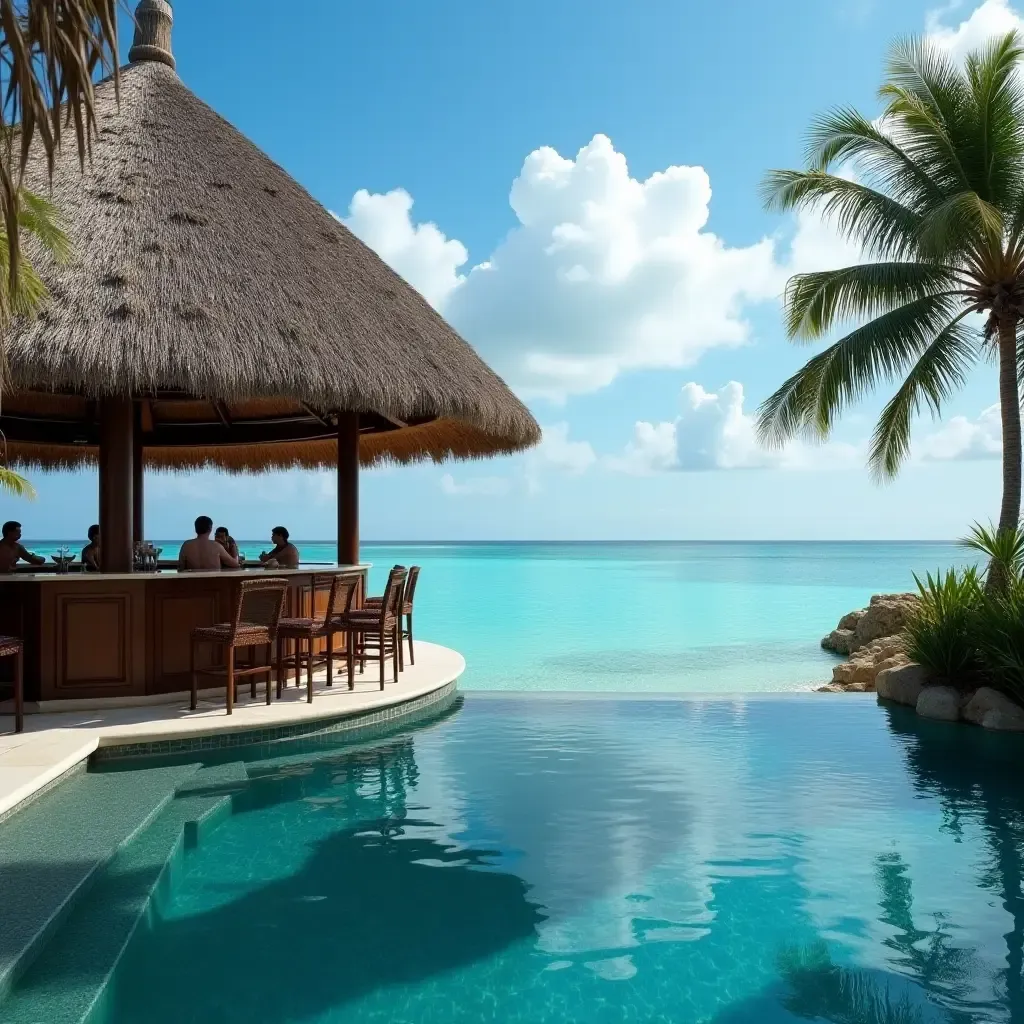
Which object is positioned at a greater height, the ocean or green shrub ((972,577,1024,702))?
green shrub ((972,577,1024,702))

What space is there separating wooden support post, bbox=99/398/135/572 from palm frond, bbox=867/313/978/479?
814 cm

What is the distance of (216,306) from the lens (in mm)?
6875

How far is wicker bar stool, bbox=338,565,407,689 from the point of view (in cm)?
712

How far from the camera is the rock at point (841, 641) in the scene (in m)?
17.6

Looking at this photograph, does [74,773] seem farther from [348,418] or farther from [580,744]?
[348,418]

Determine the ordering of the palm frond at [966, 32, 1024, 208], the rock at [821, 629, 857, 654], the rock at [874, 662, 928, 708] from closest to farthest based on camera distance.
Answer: the rock at [874, 662, 928, 708] < the palm frond at [966, 32, 1024, 208] < the rock at [821, 629, 857, 654]

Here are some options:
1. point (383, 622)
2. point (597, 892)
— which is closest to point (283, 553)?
point (383, 622)

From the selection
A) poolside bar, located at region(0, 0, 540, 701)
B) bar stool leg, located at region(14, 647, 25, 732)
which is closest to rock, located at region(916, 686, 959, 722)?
poolside bar, located at region(0, 0, 540, 701)

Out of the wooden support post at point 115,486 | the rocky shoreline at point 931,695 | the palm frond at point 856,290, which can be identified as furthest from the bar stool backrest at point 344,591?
the palm frond at point 856,290

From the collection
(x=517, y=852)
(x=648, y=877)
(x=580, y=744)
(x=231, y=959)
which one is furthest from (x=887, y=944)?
(x=580, y=744)

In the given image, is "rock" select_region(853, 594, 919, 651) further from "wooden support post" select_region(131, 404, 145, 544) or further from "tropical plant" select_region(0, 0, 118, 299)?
"tropical plant" select_region(0, 0, 118, 299)

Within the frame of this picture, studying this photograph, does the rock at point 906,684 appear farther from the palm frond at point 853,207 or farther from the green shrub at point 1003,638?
the palm frond at point 853,207

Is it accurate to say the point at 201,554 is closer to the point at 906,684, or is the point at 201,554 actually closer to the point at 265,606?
the point at 265,606

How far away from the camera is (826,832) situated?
14.3 feet
